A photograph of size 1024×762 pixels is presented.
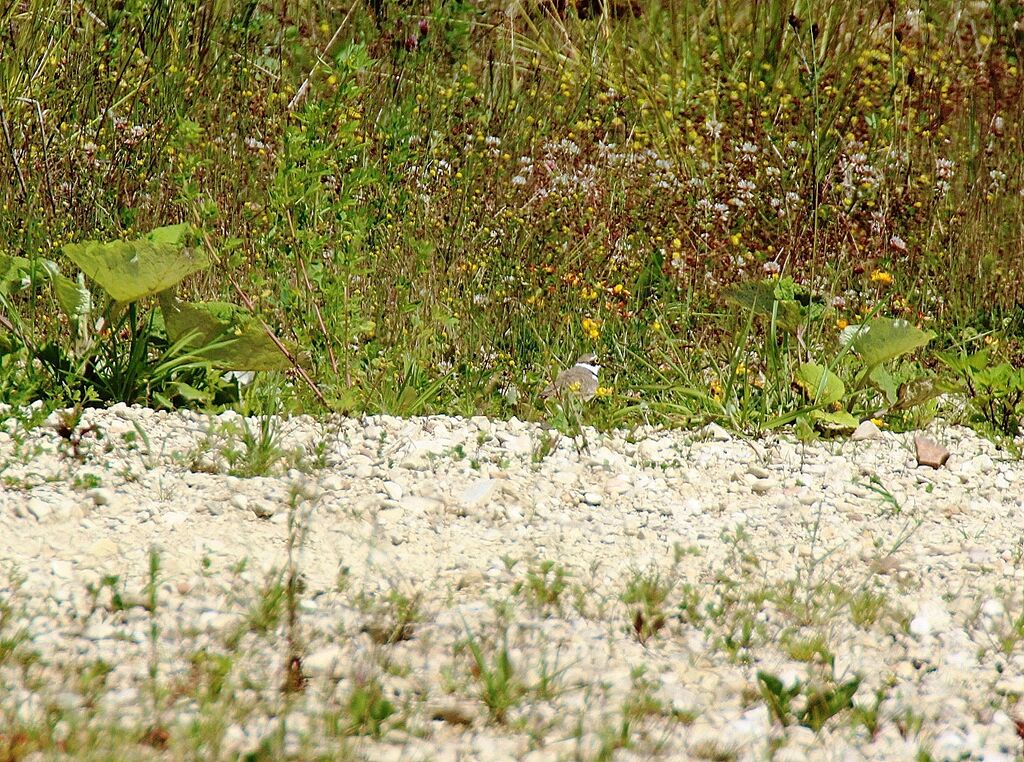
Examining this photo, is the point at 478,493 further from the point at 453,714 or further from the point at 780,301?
the point at 780,301

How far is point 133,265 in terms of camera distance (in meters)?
3.53

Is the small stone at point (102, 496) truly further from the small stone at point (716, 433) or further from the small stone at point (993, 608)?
the small stone at point (993, 608)

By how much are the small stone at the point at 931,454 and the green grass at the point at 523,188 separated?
35 centimetres

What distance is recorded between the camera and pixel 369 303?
466 cm

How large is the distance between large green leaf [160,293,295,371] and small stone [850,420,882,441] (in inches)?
70.0

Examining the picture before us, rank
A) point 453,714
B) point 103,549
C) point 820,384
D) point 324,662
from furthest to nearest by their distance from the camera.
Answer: point 820,384 → point 103,549 → point 324,662 → point 453,714

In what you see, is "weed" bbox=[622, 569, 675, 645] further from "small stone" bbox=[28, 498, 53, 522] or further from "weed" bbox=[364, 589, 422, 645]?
"small stone" bbox=[28, 498, 53, 522]

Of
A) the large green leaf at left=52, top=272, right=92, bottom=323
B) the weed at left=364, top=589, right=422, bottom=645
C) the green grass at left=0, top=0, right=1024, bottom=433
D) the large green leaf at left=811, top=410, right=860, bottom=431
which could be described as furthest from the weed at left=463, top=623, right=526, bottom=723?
the large green leaf at left=52, top=272, right=92, bottom=323

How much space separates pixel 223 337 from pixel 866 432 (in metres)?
2.01

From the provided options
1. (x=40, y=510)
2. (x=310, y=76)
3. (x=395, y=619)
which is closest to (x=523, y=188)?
(x=310, y=76)

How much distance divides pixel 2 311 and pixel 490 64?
315 centimetres

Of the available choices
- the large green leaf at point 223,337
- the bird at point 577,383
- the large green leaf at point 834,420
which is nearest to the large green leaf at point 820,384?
the large green leaf at point 834,420

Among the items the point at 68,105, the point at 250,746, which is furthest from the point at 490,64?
the point at 250,746

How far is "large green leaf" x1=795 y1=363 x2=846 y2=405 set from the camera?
4027 mm
